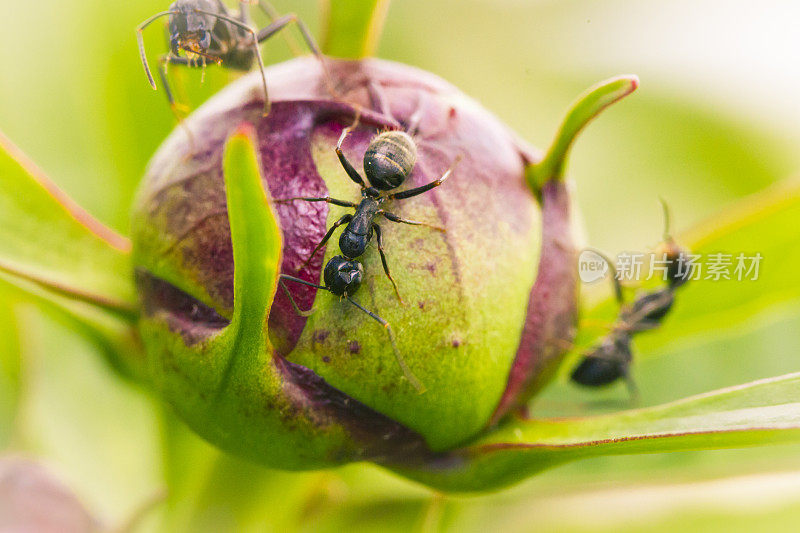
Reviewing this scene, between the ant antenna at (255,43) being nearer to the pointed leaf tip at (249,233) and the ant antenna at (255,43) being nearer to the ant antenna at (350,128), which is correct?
the ant antenna at (350,128)

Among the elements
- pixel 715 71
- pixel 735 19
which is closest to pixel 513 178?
pixel 735 19

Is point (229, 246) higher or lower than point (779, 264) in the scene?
higher

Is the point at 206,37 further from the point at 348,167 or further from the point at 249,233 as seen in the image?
the point at 249,233

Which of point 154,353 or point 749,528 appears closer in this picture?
point 154,353

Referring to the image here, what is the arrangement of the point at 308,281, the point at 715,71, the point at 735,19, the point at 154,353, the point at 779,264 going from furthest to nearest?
the point at 715,71, the point at 735,19, the point at 779,264, the point at 154,353, the point at 308,281

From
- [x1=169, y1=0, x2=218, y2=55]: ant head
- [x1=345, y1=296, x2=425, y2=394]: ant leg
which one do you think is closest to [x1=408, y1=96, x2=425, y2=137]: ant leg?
[x1=345, y1=296, x2=425, y2=394]: ant leg

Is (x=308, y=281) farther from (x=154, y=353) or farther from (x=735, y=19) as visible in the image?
(x=735, y=19)

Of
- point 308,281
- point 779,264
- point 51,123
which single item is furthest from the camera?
point 51,123

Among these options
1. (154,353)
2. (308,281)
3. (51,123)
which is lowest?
(51,123)
